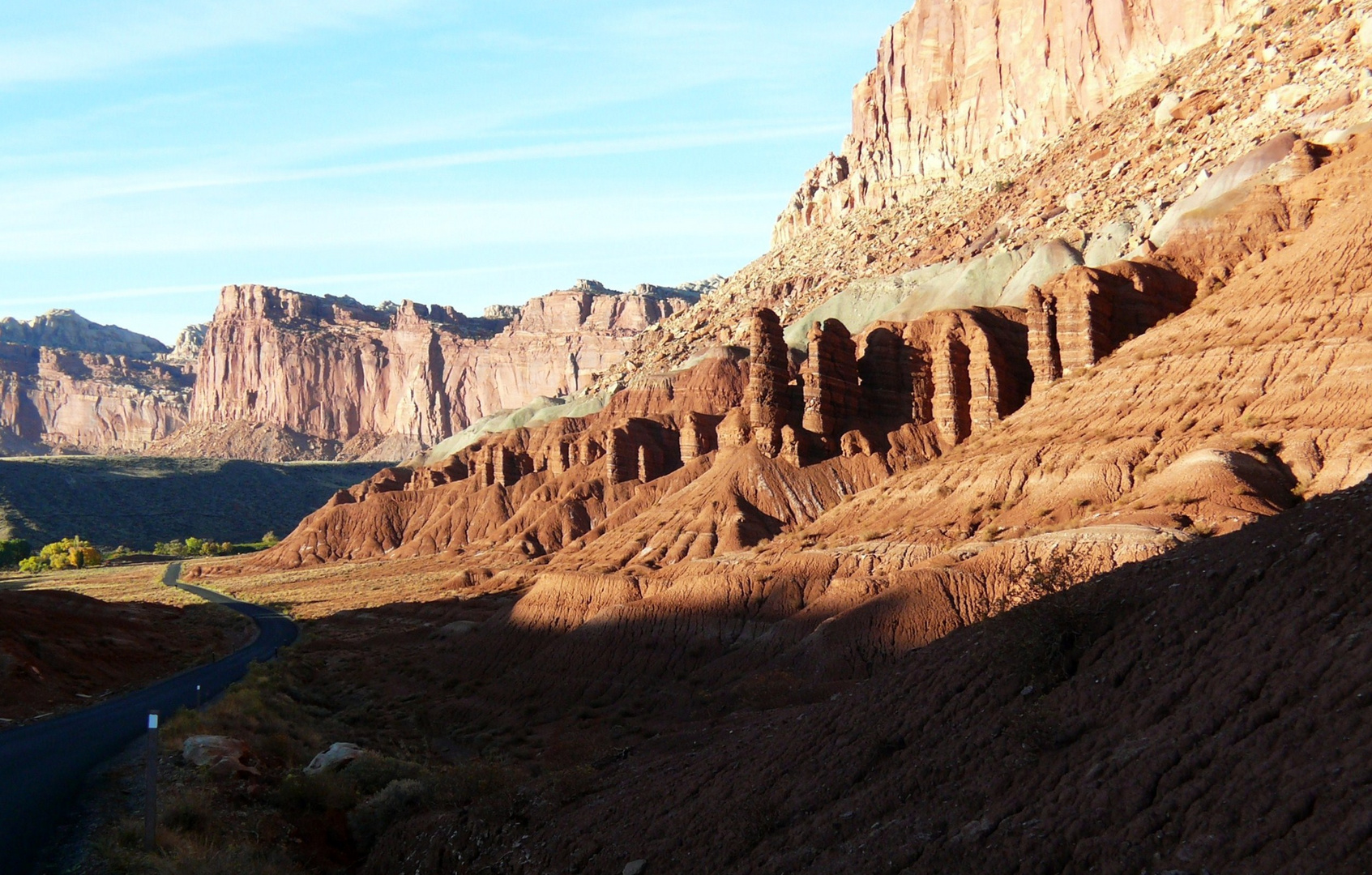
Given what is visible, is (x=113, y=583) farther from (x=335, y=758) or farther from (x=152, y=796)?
(x=152, y=796)

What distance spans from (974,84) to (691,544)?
107568 mm

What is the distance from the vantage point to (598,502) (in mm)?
107125

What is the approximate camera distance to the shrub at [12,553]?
139 metres

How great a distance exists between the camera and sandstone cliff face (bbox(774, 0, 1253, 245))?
12781cm

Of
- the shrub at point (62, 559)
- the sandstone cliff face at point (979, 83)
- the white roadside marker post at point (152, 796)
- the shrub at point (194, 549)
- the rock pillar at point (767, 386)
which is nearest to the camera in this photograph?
the white roadside marker post at point (152, 796)

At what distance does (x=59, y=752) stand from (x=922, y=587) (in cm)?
2430

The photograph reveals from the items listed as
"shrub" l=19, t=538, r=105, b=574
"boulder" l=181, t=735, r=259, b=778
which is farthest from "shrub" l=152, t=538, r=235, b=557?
"boulder" l=181, t=735, r=259, b=778

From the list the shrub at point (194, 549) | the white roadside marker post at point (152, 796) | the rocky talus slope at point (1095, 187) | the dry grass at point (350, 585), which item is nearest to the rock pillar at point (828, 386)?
the rocky talus slope at point (1095, 187)

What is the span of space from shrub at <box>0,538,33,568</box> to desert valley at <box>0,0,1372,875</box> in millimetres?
6739

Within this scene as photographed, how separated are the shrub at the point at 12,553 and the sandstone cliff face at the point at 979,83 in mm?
114366

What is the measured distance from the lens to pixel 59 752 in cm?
2630

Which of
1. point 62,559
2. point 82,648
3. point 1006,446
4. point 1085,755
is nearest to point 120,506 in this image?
A: point 62,559

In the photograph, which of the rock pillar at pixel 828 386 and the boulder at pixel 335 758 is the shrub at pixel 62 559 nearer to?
the rock pillar at pixel 828 386

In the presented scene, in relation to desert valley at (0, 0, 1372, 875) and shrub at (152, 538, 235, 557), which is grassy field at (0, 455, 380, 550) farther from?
desert valley at (0, 0, 1372, 875)
